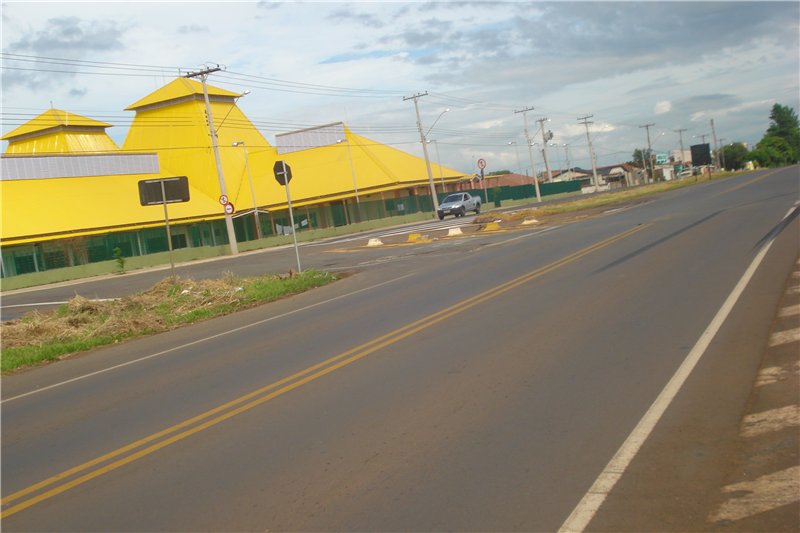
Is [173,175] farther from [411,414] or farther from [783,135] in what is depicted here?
[783,135]

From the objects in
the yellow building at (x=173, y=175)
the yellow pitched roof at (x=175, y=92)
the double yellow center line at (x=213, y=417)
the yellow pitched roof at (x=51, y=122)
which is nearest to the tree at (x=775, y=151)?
the yellow building at (x=173, y=175)

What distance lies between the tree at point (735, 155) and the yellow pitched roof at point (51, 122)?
140 meters

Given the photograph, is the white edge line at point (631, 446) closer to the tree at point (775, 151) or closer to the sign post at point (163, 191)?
the sign post at point (163, 191)

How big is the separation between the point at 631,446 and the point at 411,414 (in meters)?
1.94

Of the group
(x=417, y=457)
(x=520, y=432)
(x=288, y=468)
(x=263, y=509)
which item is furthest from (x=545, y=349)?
(x=263, y=509)

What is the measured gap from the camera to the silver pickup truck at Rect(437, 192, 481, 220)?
1953 inches

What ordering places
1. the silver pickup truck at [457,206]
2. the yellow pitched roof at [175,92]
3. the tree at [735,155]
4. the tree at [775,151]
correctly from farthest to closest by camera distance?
the tree at [735,155], the tree at [775,151], the yellow pitched roof at [175,92], the silver pickup truck at [457,206]

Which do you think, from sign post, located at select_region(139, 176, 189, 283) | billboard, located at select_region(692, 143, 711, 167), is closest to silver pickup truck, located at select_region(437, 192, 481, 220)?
sign post, located at select_region(139, 176, 189, 283)

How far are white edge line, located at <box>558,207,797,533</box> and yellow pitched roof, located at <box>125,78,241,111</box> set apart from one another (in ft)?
216

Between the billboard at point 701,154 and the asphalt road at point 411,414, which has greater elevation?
the billboard at point 701,154

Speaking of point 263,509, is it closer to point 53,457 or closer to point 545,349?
point 53,457

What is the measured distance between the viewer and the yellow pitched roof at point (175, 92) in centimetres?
6575

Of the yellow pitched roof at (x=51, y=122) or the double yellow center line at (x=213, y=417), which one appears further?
the yellow pitched roof at (x=51, y=122)

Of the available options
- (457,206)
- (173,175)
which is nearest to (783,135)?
(457,206)
